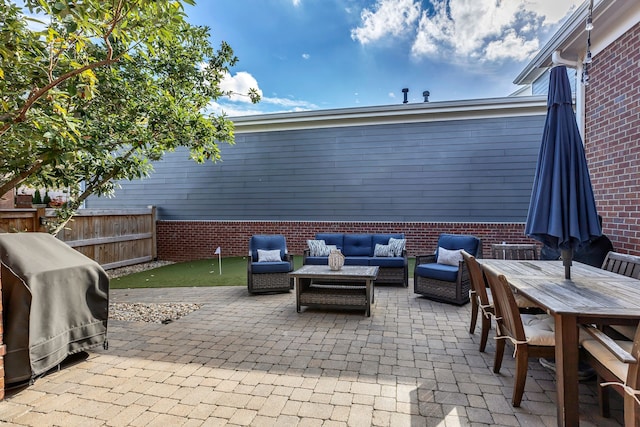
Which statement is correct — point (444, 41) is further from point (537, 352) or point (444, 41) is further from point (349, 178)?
point (537, 352)

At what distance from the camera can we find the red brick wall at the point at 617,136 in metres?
3.82

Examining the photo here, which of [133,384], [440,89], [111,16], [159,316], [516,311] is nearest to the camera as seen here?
[516,311]

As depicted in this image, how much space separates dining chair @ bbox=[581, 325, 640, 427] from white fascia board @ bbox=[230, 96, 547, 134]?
7049 millimetres

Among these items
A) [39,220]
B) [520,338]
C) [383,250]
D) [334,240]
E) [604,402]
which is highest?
[39,220]

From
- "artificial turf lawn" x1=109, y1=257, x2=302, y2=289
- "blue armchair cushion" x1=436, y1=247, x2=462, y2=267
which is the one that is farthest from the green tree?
"blue armchair cushion" x1=436, y1=247, x2=462, y2=267

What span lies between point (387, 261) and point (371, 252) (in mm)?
667

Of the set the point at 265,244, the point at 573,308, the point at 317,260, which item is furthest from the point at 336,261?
the point at 573,308

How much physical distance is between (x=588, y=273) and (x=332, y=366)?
2.64 m

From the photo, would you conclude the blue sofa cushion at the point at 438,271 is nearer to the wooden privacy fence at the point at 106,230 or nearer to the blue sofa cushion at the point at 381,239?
the blue sofa cushion at the point at 381,239

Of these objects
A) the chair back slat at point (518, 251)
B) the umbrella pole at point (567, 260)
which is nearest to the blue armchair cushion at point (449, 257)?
the chair back slat at point (518, 251)

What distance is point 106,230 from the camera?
8094mm

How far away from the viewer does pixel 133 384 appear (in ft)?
8.83

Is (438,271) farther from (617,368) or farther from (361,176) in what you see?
(361,176)

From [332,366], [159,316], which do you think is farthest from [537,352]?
[159,316]
